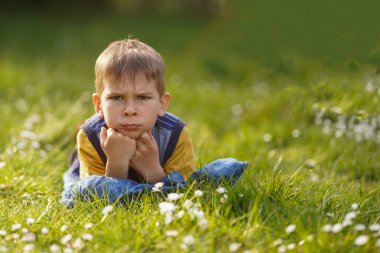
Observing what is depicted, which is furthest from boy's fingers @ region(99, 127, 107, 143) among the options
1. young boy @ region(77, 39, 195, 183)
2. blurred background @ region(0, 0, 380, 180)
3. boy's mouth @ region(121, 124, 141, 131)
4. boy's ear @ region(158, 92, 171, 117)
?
blurred background @ region(0, 0, 380, 180)

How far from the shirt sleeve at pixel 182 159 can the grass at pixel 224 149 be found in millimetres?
241

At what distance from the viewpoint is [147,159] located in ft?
11.8

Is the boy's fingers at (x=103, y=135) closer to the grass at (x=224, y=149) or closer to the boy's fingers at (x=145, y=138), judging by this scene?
the boy's fingers at (x=145, y=138)

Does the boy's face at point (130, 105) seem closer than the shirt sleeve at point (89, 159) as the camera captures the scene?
Yes

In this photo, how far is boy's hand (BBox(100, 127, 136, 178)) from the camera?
3.48 metres

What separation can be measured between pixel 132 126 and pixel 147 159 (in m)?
0.22

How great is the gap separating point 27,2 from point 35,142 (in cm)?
817

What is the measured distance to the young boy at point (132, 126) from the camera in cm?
348

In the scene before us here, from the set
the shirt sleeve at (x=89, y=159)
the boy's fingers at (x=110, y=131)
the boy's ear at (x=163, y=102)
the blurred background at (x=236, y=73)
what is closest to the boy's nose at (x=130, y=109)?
the boy's fingers at (x=110, y=131)

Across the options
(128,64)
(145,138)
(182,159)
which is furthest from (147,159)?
(128,64)

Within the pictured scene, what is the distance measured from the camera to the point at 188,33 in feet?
37.1

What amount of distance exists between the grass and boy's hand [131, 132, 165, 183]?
22cm

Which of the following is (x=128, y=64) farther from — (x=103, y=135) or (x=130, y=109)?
(x=103, y=135)

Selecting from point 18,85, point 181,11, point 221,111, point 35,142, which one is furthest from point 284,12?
point 181,11
